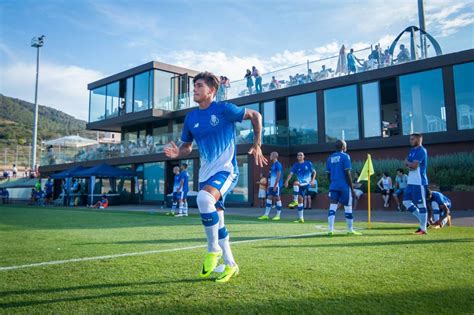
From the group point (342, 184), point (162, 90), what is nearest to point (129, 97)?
point (162, 90)

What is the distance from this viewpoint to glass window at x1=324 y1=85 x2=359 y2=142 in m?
22.7

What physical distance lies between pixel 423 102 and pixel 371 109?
9.17 feet

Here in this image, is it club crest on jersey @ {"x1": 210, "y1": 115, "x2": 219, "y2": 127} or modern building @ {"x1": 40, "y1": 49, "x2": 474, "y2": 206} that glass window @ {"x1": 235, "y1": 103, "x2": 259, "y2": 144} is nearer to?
modern building @ {"x1": 40, "y1": 49, "x2": 474, "y2": 206}

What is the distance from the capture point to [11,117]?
122 meters

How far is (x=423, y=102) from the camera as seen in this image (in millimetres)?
20391

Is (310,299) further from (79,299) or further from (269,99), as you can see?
(269,99)

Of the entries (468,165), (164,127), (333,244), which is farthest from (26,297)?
(164,127)

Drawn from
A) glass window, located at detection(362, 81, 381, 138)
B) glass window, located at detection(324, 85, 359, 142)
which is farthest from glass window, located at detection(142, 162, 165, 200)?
glass window, located at detection(362, 81, 381, 138)

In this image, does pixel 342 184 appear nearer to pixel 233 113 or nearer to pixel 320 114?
pixel 233 113

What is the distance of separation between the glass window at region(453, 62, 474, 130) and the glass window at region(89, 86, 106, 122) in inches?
1132

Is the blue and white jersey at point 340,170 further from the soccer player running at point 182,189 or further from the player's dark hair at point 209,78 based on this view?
the soccer player running at point 182,189

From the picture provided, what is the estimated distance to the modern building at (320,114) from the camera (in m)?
19.7

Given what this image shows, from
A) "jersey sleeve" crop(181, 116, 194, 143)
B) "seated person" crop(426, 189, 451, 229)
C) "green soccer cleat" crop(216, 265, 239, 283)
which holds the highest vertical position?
"jersey sleeve" crop(181, 116, 194, 143)

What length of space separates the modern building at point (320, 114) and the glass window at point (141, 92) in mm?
87
